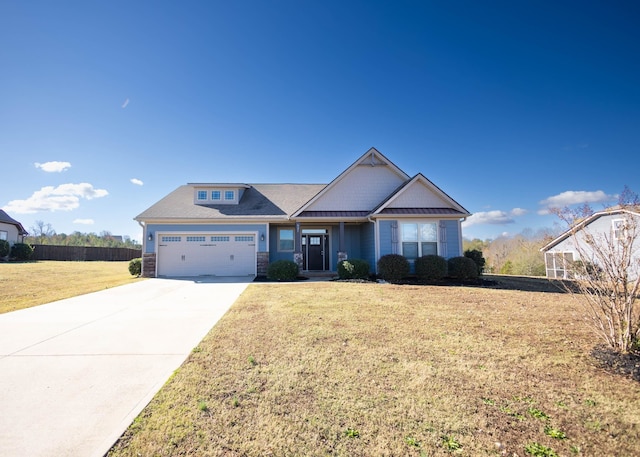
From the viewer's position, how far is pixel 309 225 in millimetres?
15883

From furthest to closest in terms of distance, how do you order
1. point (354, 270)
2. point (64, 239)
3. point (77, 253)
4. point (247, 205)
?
point (64, 239) < point (77, 253) < point (247, 205) < point (354, 270)

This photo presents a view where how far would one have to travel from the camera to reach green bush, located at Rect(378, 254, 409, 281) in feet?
40.0

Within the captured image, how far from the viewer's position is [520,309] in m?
7.03

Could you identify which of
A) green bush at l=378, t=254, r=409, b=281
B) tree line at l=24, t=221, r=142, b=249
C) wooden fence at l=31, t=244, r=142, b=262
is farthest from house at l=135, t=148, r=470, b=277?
tree line at l=24, t=221, r=142, b=249

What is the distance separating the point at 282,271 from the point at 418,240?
21.8ft

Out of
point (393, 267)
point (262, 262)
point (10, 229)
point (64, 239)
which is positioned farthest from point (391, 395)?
point (64, 239)

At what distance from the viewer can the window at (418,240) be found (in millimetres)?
13359

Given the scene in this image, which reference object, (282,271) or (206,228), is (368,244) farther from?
(206,228)

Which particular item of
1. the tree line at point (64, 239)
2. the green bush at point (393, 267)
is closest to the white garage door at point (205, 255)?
the green bush at point (393, 267)

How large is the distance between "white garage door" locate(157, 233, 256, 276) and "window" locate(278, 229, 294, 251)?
158cm

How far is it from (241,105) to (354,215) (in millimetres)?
7635

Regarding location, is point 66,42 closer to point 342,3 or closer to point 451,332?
point 342,3

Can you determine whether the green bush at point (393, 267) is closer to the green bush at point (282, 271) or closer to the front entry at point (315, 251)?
the green bush at point (282, 271)

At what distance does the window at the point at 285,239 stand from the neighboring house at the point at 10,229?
2846cm
